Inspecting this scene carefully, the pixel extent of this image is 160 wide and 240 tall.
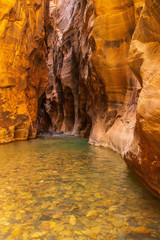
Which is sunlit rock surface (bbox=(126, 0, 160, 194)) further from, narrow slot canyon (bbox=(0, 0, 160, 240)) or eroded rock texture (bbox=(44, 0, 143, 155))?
eroded rock texture (bbox=(44, 0, 143, 155))

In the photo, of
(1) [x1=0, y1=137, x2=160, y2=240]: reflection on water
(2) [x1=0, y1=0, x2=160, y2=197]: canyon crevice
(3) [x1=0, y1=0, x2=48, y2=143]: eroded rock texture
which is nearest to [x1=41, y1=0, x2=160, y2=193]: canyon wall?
(2) [x1=0, y1=0, x2=160, y2=197]: canyon crevice

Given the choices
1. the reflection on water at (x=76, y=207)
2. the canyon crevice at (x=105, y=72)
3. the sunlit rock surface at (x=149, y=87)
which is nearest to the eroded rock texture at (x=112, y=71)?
the canyon crevice at (x=105, y=72)

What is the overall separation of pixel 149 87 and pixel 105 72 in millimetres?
7431

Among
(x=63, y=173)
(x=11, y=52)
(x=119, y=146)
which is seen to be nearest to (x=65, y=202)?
(x=63, y=173)

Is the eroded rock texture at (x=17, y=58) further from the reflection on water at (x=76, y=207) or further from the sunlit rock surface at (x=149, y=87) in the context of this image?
the sunlit rock surface at (x=149, y=87)

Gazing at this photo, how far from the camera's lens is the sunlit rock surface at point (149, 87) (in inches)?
105

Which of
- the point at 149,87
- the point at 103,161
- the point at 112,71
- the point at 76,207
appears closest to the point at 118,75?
the point at 112,71

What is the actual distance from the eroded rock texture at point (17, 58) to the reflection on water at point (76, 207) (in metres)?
8.40

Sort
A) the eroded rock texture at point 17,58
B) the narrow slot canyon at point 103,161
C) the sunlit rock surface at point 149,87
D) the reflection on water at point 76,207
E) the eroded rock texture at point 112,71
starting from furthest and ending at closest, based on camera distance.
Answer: the eroded rock texture at point 17,58
the eroded rock texture at point 112,71
the sunlit rock surface at point 149,87
the narrow slot canyon at point 103,161
the reflection on water at point 76,207

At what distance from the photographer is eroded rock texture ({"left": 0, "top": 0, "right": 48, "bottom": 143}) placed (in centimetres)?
1184

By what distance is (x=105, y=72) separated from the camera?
10086 millimetres

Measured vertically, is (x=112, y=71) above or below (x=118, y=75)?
above

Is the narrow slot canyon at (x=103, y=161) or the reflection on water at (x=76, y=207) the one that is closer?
the reflection on water at (x=76, y=207)

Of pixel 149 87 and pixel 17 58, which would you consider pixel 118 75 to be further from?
pixel 17 58
